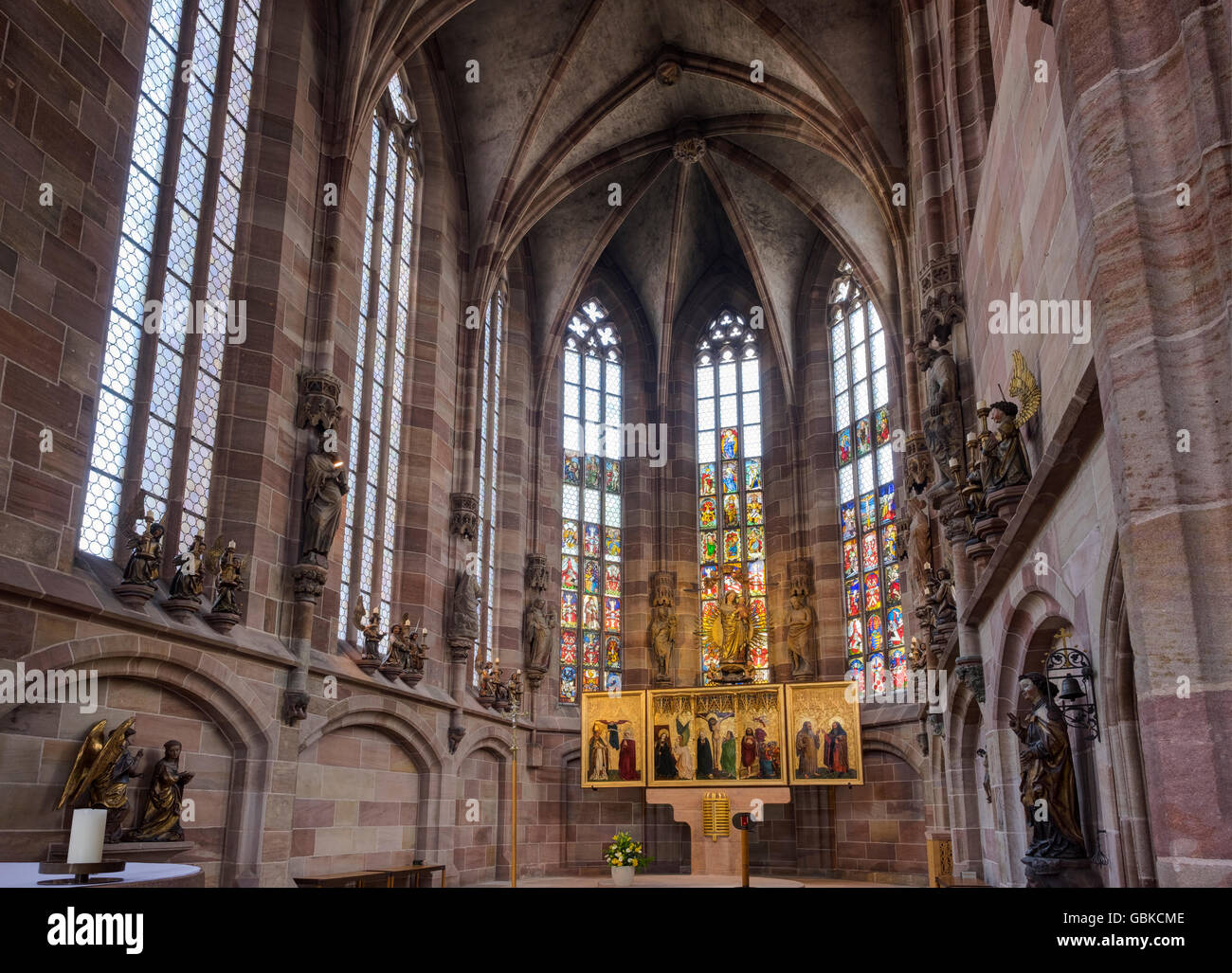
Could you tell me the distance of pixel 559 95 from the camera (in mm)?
21672

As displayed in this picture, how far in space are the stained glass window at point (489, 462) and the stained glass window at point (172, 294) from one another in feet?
26.9

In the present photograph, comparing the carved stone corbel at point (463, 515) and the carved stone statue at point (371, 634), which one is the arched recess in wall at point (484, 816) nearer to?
the carved stone statue at point (371, 634)

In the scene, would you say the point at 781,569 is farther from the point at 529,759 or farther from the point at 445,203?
the point at 445,203

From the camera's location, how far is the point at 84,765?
9812 millimetres

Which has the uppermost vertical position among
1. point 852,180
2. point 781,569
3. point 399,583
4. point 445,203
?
point 852,180

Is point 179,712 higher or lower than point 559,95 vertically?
lower

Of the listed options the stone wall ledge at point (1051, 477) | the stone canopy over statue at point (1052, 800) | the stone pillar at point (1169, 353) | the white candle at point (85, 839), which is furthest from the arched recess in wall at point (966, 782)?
the white candle at point (85, 839)

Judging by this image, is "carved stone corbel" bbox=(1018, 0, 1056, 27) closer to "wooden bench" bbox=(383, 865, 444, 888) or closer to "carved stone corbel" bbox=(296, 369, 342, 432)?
"carved stone corbel" bbox=(296, 369, 342, 432)

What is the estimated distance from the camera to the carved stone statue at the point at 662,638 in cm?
2503

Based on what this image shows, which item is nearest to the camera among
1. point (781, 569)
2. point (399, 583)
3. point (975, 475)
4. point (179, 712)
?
point (975, 475)

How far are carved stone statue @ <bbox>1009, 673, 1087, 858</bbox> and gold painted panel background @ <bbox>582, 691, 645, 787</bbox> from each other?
517 inches

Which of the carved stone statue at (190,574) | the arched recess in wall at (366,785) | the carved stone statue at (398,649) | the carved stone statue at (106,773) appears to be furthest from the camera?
the carved stone statue at (398,649)

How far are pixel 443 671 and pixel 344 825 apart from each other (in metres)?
4.16

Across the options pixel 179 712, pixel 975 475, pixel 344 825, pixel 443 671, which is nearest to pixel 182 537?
pixel 179 712
